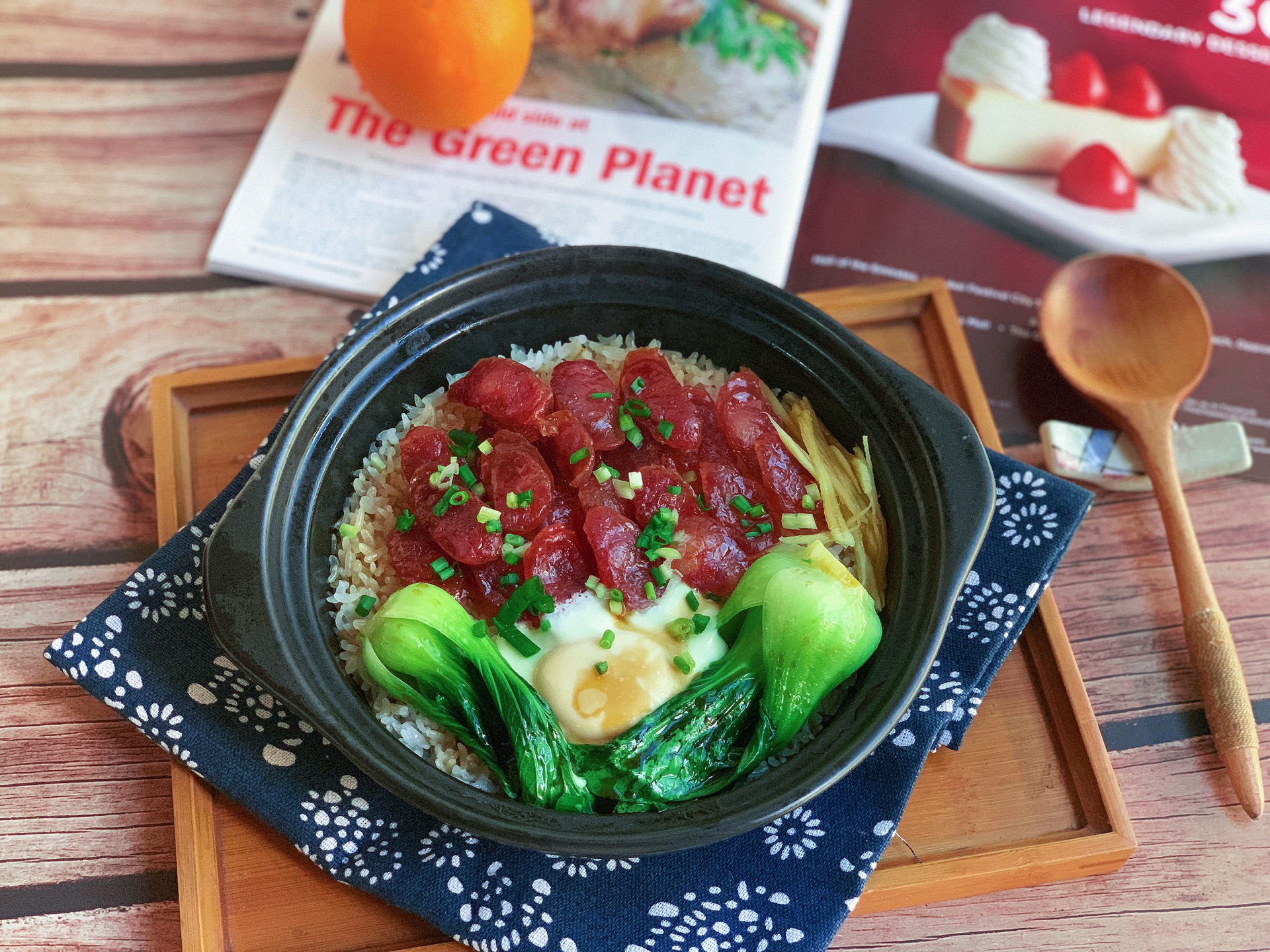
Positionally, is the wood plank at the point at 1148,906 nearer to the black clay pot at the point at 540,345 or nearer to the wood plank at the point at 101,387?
the black clay pot at the point at 540,345

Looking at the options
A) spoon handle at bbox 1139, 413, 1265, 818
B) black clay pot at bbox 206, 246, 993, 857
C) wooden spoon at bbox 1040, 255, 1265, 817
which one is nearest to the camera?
black clay pot at bbox 206, 246, 993, 857

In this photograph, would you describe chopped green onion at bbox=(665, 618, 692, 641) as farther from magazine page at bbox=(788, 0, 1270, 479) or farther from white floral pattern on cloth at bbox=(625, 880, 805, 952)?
magazine page at bbox=(788, 0, 1270, 479)

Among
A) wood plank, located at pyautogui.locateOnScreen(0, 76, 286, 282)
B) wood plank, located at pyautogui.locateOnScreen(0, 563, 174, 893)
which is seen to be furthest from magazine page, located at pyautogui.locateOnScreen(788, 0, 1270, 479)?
wood plank, located at pyautogui.locateOnScreen(0, 563, 174, 893)

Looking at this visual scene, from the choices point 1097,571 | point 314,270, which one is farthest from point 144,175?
point 1097,571

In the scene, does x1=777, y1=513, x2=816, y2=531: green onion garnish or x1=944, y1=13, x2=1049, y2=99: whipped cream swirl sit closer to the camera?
x1=777, y1=513, x2=816, y2=531: green onion garnish

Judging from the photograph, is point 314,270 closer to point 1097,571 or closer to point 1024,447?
point 1024,447

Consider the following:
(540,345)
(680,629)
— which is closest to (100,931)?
(680,629)
